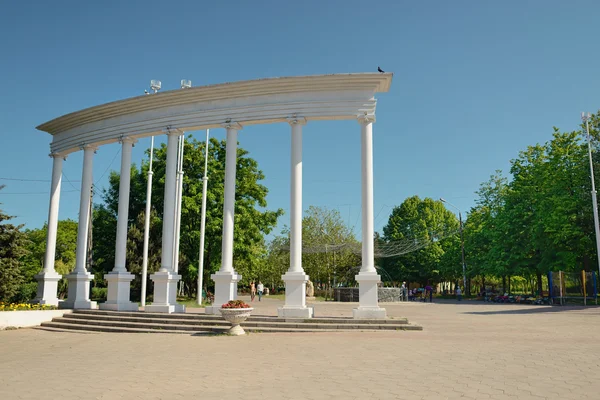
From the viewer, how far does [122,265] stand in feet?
72.6

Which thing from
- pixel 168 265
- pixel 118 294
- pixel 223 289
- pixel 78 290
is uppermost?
pixel 168 265

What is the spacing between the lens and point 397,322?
57.7 feet

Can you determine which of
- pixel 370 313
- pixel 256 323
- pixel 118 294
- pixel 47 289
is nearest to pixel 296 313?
pixel 256 323

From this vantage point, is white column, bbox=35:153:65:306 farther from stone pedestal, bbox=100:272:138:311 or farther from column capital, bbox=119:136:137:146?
column capital, bbox=119:136:137:146

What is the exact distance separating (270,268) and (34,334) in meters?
57.9

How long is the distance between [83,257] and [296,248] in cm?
1145

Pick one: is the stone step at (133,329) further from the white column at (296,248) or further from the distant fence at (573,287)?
the distant fence at (573,287)

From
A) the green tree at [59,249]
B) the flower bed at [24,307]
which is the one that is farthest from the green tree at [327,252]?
the flower bed at [24,307]

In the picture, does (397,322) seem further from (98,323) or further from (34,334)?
(34,334)

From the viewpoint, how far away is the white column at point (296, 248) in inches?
721

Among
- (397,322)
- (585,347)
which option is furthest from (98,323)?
(585,347)

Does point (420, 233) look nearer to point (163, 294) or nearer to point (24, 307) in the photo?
point (163, 294)

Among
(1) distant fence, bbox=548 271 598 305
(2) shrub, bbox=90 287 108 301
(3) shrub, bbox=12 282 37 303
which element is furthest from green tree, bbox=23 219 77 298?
(1) distant fence, bbox=548 271 598 305

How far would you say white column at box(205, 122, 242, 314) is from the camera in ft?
63.0
